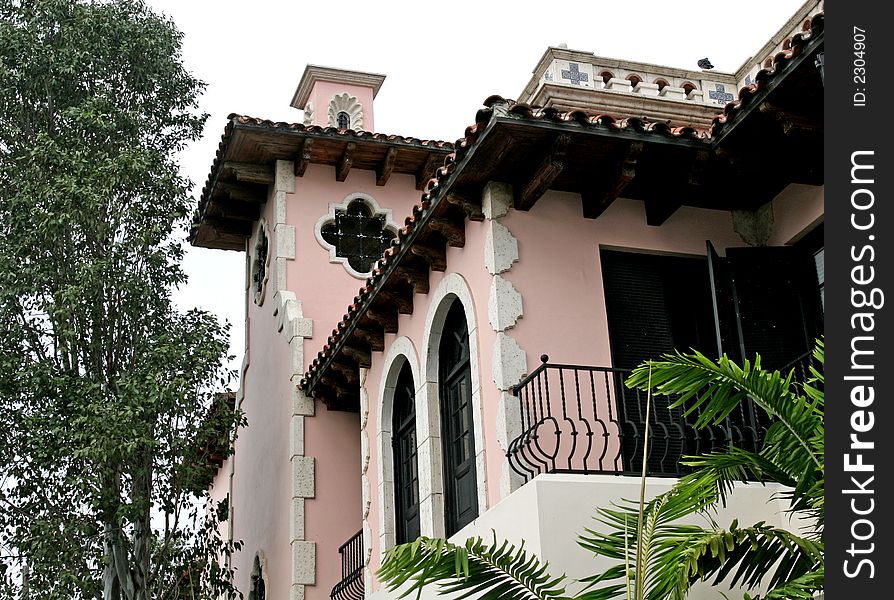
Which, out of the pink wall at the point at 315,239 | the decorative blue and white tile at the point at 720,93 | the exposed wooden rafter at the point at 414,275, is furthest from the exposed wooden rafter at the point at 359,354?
the decorative blue and white tile at the point at 720,93

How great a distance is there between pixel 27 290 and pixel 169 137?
333 cm

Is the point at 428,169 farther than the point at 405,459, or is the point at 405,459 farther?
the point at 428,169

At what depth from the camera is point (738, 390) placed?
254 inches

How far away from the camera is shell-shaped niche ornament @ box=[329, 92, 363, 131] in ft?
58.3

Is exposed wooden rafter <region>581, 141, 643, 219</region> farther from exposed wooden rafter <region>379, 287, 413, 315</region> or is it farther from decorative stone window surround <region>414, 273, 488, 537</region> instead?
exposed wooden rafter <region>379, 287, 413, 315</region>

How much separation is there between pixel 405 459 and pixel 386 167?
5.53 m

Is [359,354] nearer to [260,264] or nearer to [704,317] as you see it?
[704,317]

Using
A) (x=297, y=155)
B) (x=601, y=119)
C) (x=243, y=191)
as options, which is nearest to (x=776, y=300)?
(x=601, y=119)

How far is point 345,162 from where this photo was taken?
52.4 feet

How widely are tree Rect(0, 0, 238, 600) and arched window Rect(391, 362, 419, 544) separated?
285cm

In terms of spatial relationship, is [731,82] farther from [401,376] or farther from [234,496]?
[234,496]

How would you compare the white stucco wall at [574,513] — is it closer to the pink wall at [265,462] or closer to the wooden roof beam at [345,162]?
the pink wall at [265,462]

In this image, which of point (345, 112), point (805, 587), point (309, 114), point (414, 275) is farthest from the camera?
point (309, 114)
